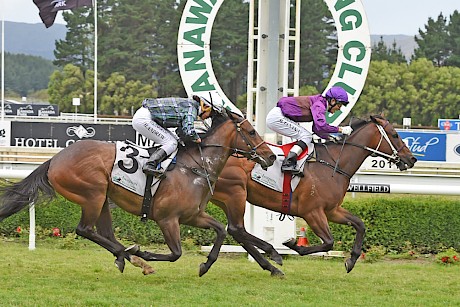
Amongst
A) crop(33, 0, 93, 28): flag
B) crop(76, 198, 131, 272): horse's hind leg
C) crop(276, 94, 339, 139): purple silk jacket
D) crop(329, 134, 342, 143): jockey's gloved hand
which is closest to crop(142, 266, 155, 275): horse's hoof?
crop(76, 198, 131, 272): horse's hind leg

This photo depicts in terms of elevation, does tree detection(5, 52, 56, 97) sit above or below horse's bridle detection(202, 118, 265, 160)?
above

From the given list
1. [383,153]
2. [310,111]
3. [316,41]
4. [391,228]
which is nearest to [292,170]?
[310,111]

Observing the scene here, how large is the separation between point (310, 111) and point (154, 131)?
1.41 metres

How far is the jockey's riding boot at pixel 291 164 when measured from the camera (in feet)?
23.4

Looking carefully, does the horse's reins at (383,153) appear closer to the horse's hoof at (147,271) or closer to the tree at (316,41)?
the horse's hoof at (147,271)

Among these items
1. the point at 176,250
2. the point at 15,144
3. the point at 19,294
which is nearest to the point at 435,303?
the point at 176,250

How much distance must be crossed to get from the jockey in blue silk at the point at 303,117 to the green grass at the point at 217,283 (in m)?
1.04

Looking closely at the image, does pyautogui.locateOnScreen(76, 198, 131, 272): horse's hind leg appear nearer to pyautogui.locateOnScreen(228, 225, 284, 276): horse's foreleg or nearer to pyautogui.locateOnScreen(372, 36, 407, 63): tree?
pyautogui.locateOnScreen(228, 225, 284, 276): horse's foreleg

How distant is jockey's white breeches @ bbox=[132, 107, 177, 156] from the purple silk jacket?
115 centimetres

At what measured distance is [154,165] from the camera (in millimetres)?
6520

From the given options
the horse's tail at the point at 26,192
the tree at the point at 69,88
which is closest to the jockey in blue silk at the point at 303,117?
the horse's tail at the point at 26,192

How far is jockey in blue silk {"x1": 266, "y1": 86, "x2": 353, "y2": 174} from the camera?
283 inches

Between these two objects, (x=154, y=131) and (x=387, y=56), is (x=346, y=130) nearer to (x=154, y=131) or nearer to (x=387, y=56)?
(x=154, y=131)

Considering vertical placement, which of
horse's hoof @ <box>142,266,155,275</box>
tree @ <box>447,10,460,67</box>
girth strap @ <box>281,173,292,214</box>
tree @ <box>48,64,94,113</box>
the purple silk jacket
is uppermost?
tree @ <box>447,10,460,67</box>
